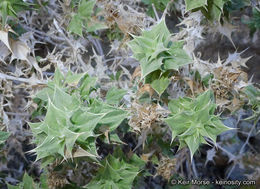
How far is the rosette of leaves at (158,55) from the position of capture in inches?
58.9

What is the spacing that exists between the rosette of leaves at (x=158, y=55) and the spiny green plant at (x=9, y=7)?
71 centimetres

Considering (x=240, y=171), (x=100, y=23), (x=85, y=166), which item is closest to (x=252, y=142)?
(x=240, y=171)

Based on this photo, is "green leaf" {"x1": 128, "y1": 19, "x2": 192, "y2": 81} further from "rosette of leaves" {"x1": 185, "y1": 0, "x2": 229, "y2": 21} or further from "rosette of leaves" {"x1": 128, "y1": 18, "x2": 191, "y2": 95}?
"rosette of leaves" {"x1": 185, "y1": 0, "x2": 229, "y2": 21}

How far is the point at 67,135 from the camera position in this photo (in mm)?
1267

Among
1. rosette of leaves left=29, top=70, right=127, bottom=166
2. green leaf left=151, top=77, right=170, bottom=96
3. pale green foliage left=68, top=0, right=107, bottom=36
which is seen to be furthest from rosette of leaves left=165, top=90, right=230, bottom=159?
pale green foliage left=68, top=0, right=107, bottom=36

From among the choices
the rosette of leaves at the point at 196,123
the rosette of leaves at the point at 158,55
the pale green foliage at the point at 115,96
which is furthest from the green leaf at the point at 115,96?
the rosette of leaves at the point at 196,123

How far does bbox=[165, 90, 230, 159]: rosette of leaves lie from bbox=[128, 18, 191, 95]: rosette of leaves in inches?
6.3

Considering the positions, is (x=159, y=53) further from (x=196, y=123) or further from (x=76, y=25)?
(x=76, y=25)

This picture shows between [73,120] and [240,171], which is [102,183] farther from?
[240,171]

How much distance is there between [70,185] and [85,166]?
0.94 ft

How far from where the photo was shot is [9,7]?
1763mm

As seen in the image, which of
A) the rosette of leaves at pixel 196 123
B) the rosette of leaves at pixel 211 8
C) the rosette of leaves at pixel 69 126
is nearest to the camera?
the rosette of leaves at pixel 69 126

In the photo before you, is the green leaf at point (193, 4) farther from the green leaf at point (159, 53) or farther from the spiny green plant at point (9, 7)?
the spiny green plant at point (9, 7)

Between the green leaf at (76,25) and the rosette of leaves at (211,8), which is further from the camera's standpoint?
the green leaf at (76,25)
